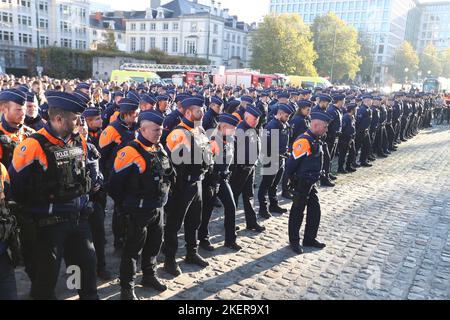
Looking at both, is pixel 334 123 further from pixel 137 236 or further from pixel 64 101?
pixel 64 101

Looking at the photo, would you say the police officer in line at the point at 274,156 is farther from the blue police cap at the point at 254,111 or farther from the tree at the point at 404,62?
the tree at the point at 404,62

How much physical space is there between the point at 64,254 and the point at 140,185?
40.7 inches

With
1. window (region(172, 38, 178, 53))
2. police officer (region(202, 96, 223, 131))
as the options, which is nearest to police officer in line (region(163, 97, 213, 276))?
police officer (region(202, 96, 223, 131))

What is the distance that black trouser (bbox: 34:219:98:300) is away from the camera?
365cm

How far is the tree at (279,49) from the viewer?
5316 centimetres

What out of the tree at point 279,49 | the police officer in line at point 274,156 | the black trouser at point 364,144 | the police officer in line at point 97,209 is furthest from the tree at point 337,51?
the police officer in line at point 97,209

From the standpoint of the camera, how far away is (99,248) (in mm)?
5082

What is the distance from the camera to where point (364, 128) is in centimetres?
1269

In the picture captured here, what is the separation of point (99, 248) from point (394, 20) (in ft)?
386

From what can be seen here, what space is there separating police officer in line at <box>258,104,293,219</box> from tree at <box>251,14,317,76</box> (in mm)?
47011

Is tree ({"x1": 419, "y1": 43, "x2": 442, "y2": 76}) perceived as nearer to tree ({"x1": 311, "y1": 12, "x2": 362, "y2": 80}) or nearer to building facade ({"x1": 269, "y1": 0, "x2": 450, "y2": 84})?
building facade ({"x1": 269, "y1": 0, "x2": 450, "y2": 84})

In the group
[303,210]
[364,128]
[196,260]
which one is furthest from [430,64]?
[196,260]

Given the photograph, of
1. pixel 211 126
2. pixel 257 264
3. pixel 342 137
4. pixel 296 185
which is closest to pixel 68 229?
pixel 257 264

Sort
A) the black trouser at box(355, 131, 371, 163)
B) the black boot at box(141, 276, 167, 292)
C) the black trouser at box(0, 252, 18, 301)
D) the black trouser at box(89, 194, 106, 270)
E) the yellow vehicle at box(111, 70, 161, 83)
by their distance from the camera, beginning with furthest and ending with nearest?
the yellow vehicle at box(111, 70, 161, 83) → the black trouser at box(355, 131, 371, 163) → the black trouser at box(89, 194, 106, 270) → the black boot at box(141, 276, 167, 292) → the black trouser at box(0, 252, 18, 301)
